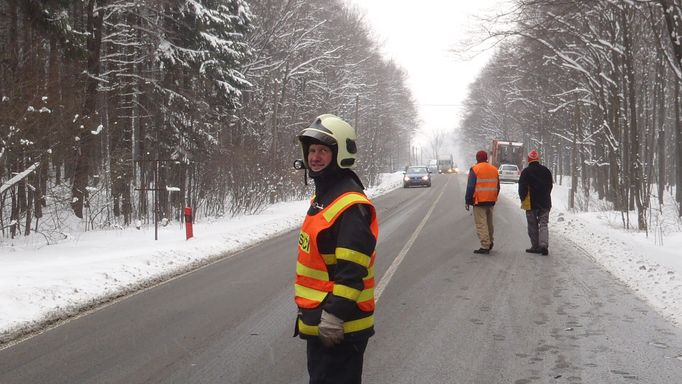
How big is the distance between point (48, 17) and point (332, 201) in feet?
44.9

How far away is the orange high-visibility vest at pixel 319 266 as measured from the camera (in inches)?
112

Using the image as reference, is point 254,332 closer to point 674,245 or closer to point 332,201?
point 332,201

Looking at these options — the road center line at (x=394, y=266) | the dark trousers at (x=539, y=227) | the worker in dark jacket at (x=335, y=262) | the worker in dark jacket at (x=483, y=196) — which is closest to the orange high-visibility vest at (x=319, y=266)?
the worker in dark jacket at (x=335, y=262)

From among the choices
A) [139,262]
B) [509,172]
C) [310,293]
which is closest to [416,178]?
[509,172]

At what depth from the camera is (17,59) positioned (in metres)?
13.6

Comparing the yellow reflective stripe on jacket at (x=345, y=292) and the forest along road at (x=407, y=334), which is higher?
the yellow reflective stripe on jacket at (x=345, y=292)

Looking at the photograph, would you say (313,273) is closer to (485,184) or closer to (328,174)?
(328,174)

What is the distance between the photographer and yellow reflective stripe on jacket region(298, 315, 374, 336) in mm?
2820

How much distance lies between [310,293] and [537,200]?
962 cm

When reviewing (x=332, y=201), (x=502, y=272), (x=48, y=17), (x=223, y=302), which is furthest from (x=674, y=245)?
(x=48, y=17)

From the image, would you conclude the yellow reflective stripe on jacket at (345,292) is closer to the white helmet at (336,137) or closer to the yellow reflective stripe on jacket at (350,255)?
the yellow reflective stripe on jacket at (350,255)

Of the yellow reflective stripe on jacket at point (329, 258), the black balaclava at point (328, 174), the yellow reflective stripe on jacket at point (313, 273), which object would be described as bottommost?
the yellow reflective stripe on jacket at point (313, 273)

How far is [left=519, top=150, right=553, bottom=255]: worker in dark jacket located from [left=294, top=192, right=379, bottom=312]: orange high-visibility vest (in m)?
9.43

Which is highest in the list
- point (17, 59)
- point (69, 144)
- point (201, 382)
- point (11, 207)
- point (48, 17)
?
point (48, 17)
